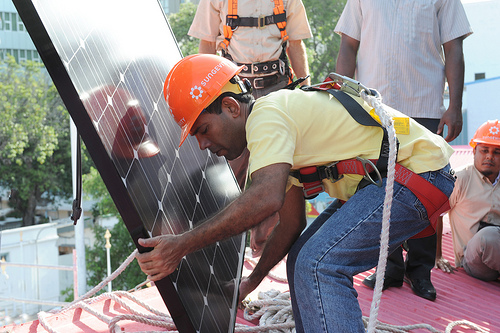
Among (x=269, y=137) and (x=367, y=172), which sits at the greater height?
(x=269, y=137)

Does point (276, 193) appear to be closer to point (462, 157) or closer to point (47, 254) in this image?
point (462, 157)

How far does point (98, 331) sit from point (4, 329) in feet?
1.74

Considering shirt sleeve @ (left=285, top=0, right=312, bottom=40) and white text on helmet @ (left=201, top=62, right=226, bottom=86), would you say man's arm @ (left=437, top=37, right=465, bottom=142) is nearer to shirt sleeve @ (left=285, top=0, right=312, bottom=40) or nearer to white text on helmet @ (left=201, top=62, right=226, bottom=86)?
shirt sleeve @ (left=285, top=0, right=312, bottom=40)

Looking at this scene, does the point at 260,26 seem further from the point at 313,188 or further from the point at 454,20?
the point at 313,188

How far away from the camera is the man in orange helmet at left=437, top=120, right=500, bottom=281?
16.5ft

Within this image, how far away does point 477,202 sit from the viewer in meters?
5.15

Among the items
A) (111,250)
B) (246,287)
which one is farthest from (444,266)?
(111,250)

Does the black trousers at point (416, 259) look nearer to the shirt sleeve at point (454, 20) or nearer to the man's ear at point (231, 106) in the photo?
the shirt sleeve at point (454, 20)

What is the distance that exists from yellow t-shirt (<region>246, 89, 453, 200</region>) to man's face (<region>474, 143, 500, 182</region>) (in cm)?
272

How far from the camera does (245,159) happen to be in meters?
4.69

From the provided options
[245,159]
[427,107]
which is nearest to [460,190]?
[427,107]

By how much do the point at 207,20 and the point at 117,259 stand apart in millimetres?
22005

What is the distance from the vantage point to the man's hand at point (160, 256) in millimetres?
2014

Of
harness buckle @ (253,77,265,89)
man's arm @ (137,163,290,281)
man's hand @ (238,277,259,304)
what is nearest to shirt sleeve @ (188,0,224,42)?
harness buckle @ (253,77,265,89)
